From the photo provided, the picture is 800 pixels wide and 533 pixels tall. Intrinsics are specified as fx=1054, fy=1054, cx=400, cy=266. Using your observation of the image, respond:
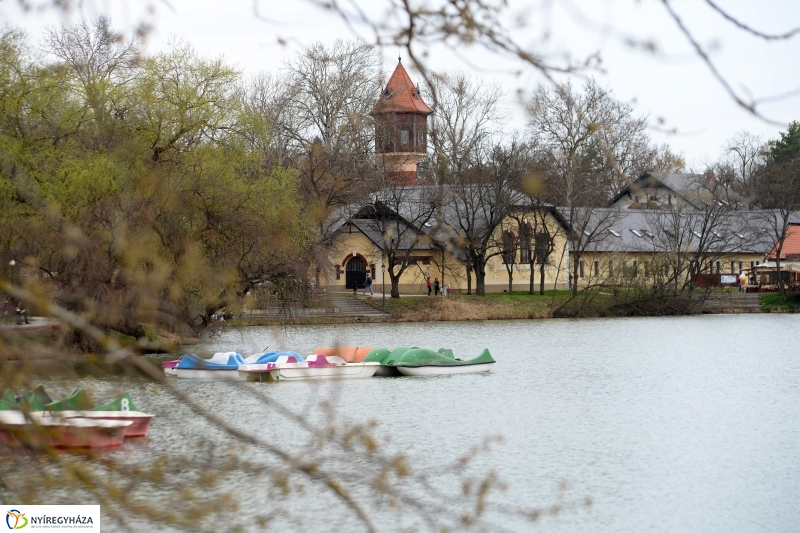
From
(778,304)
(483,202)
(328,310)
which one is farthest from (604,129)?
(778,304)

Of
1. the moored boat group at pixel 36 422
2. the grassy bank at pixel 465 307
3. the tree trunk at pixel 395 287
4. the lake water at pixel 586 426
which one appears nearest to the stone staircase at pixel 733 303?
the grassy bank at pixel 465 307

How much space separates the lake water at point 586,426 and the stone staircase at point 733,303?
19.8 m

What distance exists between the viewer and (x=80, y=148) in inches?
1111

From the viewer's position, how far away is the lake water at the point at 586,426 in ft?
39.5

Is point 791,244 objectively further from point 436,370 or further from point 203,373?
point 203,373

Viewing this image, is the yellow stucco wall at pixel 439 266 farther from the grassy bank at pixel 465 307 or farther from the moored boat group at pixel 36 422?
the moored boat group at pixel 36 422

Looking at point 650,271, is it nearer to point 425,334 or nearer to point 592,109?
point 425,334

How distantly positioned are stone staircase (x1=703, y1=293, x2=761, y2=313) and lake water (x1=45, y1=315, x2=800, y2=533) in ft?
64.8

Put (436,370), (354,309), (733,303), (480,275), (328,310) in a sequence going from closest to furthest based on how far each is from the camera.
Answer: (436,370) → (328,310) → (354,309) → (733,303) → (480,275)

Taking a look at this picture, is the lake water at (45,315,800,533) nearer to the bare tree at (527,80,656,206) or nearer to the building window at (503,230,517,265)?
the bare tree at (527,80,656,206)

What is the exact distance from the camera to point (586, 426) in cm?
1881

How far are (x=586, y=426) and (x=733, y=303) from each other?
4090 centimetres

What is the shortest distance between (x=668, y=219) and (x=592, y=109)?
56.4 m

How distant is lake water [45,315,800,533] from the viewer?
12.0m
